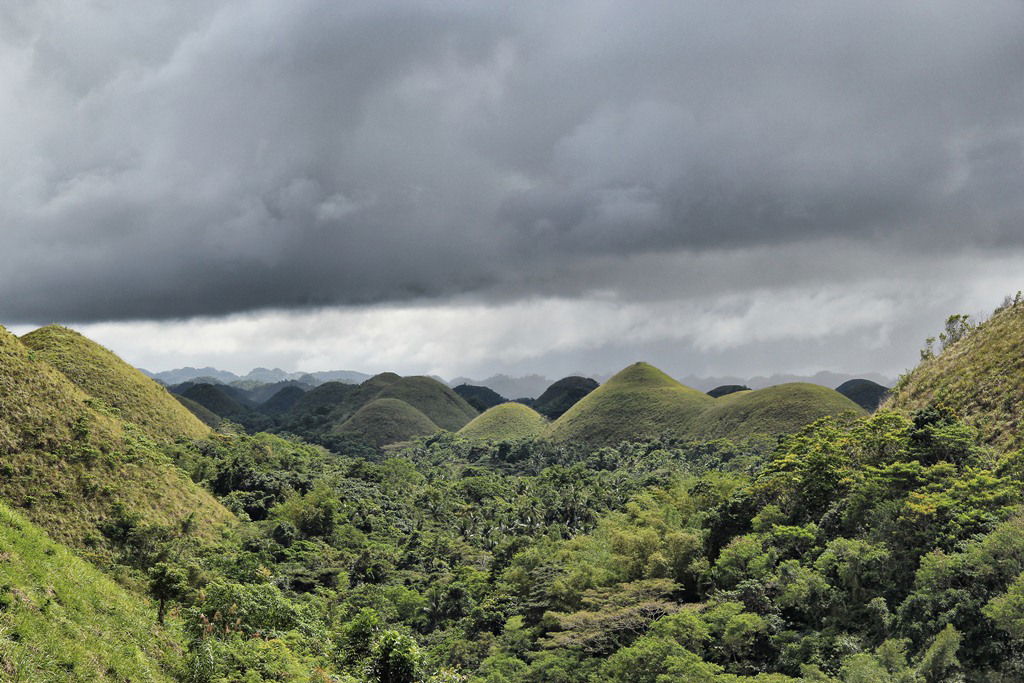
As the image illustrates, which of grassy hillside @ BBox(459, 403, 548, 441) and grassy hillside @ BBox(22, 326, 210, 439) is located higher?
grassy hillside @ BBox(22, 326, 210, 439)

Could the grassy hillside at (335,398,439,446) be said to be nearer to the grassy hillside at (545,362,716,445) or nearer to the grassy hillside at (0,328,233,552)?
the grassy hillside at (545,362,716,445)

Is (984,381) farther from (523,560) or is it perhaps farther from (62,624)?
(62,624)

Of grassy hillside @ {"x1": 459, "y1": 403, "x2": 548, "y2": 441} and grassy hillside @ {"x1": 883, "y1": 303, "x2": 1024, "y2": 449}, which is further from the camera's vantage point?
grassy hillside @ {"x1": 459, "y1": 403, "x2": 548, "y2": 441}

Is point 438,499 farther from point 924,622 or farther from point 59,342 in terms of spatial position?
point 924,622

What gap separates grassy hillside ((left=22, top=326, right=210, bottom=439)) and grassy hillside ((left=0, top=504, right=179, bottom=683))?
176 ft

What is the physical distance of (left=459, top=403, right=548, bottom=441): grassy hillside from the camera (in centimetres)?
17588

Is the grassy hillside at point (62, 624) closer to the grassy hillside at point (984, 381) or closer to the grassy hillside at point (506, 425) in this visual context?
the grassy hillside at point (984, 381)

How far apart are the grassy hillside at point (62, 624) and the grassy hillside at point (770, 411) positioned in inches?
4548

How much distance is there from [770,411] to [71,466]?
399 ft

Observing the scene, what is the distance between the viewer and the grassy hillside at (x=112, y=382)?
67438mm

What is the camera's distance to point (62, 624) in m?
15.2

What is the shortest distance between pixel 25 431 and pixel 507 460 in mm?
107078

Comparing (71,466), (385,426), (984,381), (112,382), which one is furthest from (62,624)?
(385,426)

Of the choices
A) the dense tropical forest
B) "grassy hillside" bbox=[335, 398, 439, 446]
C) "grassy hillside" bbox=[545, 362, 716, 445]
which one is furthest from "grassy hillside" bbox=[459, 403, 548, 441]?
the dense tropical forest
